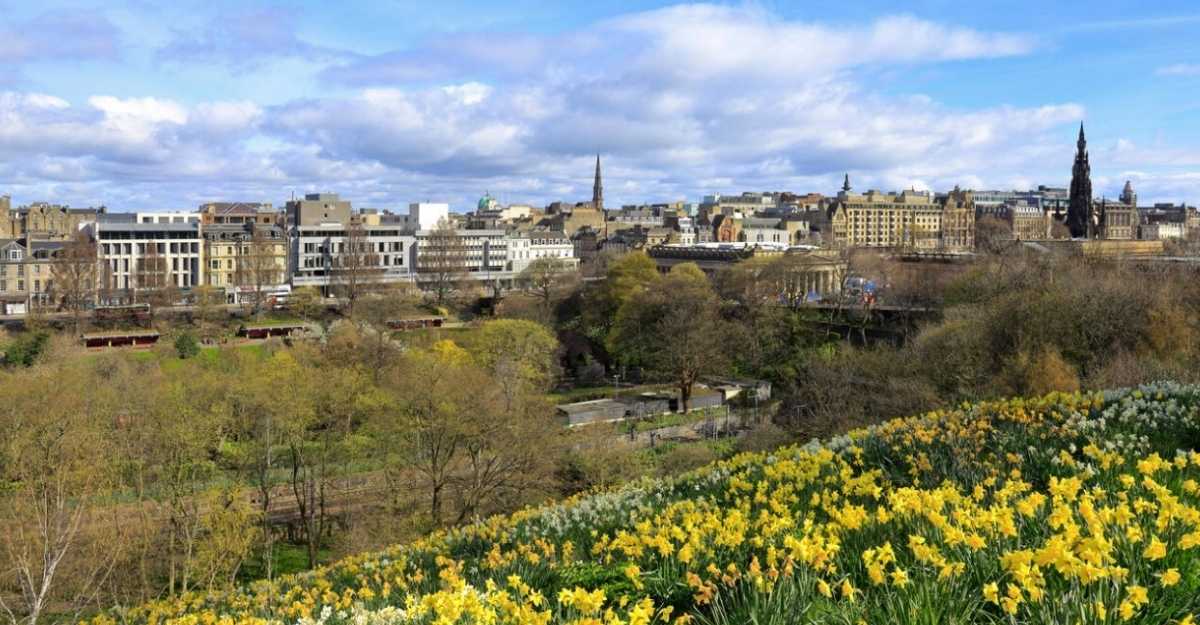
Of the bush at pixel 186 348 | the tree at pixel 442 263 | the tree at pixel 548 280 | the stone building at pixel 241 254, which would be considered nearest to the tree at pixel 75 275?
the stone building at pixel 241 254

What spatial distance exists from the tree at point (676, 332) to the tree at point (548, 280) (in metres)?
11.0

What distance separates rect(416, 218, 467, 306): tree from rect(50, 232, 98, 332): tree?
25.1 metres

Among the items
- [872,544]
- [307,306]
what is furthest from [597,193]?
[872,544]

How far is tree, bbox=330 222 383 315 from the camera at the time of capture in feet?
241

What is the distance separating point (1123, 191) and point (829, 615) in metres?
194

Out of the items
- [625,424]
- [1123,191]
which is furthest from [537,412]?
[1123,191]

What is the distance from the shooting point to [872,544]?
649 centimetres

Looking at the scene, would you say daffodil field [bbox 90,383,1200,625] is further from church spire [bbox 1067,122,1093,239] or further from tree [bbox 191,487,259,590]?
church spire [bbox 1067,122,1093,239]

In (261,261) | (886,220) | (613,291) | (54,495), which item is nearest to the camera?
(54,495)

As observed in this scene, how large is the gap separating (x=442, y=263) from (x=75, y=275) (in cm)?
2704

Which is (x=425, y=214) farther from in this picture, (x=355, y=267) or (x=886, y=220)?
(x=886, y=220)

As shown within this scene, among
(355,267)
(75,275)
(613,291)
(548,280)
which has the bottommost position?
A: (613,291)

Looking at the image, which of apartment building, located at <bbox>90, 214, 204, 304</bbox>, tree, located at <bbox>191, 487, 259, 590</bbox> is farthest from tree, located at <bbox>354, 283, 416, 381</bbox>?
tree, located at <bbox>191, 487, 259, 590</bbox>

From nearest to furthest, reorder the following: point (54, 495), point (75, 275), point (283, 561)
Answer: point (54, 495) < point (283, 561) < point (75, 275)
